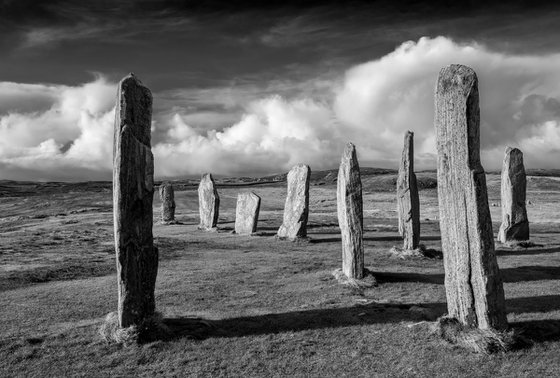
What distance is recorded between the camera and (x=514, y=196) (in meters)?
27.9

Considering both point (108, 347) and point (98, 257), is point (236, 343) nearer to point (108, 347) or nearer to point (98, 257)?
point (108, 347)

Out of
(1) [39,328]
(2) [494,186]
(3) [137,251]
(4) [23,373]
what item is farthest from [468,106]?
(2) [494,186]

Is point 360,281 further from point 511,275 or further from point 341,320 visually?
point 511,275

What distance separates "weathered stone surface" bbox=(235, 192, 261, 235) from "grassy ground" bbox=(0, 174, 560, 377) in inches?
217

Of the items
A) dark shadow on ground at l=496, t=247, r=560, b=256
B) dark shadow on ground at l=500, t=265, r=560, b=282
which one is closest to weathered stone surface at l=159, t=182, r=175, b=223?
dark shadow on ground at l=496, t=247, r=560, b=256

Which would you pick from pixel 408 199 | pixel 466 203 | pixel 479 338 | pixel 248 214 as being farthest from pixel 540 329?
pixel 248 214

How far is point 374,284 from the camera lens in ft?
60.6

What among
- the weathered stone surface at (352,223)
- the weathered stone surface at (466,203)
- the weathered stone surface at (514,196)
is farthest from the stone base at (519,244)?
the weathered stone surface at (466,203)

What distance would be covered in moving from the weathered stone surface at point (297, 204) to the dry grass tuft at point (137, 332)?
18.2 meters

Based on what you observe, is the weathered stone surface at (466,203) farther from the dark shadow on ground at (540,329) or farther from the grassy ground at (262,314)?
the grassy ground at (262,314)

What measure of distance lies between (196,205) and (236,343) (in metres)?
62.3

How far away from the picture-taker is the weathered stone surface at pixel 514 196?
27719 millimetres

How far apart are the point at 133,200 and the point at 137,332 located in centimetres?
339

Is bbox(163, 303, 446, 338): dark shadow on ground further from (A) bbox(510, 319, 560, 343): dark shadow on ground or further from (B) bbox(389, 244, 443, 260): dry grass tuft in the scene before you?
(B) bbox(389, 244, 443, 260): dry grass tuft
